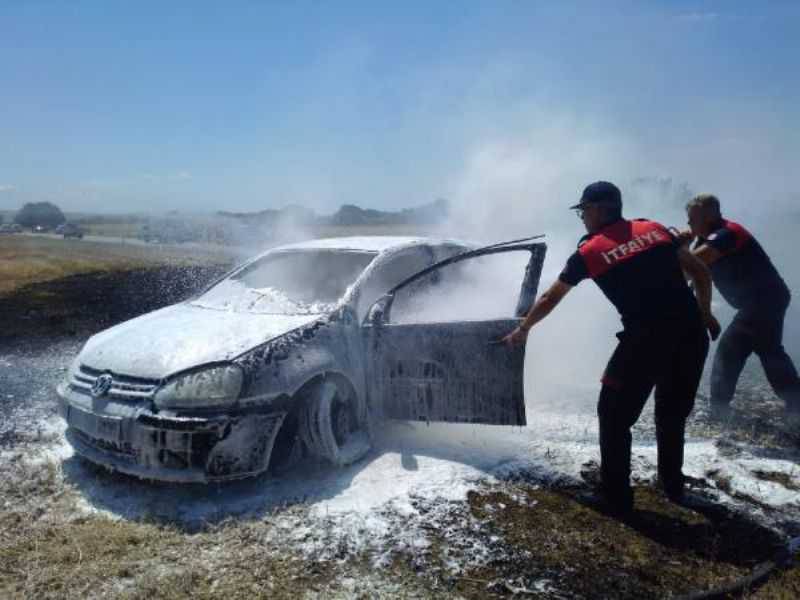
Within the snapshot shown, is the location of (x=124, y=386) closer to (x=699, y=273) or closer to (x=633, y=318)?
(x=633, y=318)

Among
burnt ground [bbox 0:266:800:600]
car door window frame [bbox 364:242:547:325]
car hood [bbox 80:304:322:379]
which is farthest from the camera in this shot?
car door window frame [bbox 364:242:547:325]

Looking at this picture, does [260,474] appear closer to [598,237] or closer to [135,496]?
[135,496]

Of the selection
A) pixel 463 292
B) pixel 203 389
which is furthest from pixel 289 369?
pixel 463 292

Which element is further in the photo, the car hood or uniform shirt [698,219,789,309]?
uniform shirt [698,219,789,309]

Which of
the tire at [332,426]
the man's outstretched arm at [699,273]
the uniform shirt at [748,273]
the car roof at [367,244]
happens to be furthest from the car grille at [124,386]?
the uniform shirt at [748,273]

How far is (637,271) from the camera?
336 cm

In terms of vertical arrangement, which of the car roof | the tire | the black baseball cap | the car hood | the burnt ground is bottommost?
the burnt ground

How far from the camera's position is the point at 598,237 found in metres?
3.45

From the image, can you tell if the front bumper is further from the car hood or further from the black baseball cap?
the black baseball cap

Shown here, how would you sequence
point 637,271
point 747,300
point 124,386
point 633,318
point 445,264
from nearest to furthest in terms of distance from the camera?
point 637,271 < point 633,318 < point 124,386 < point 445,264 < point 747,300

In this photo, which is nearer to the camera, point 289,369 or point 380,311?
point 289,369

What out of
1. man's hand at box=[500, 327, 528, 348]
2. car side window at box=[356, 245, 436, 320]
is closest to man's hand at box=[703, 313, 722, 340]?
man's hand at box=[500, 327, 528, 348]

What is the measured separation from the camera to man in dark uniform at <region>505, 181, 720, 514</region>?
338cm

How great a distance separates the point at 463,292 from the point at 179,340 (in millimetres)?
2843
